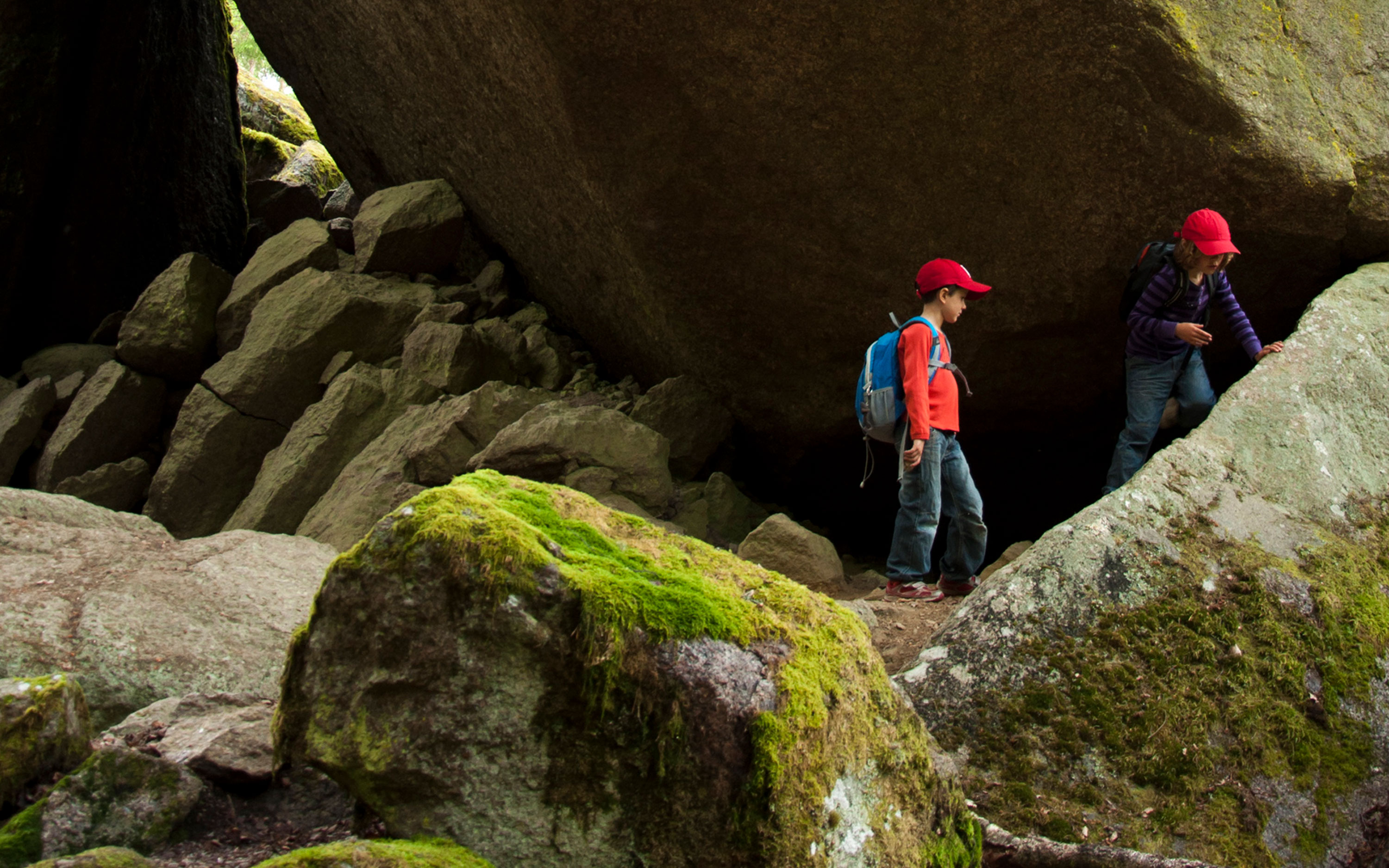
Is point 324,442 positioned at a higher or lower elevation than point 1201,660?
lower

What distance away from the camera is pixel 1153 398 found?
632 cm

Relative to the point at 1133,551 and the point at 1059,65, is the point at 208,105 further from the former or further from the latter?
the point at 1133,551

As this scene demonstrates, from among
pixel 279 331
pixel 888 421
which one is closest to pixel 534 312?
pixel 279 331

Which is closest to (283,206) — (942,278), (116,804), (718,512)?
(718,512)

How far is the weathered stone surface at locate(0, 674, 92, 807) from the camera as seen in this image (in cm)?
294

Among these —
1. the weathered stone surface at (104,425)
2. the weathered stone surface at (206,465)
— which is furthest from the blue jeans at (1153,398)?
the weathered stone surface at (104,425)

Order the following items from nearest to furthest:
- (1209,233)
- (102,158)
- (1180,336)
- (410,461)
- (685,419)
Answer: (1209,233) → (1180,336) → (410,461) → (685,419) → (102,158)

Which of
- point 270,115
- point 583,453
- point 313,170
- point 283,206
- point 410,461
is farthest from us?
point 270,115

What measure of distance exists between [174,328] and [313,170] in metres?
7.30

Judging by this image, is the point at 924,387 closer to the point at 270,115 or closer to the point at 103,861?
the point at 103,861

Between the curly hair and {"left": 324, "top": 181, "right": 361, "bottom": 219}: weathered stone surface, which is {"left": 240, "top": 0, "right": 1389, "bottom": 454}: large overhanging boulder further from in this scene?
{"left": 324, "top": 181, "right": 361, "bottom": 219}: weathered stone surface

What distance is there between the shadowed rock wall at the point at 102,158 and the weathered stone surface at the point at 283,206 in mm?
676

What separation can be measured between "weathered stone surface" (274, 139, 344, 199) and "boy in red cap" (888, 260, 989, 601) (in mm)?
12297

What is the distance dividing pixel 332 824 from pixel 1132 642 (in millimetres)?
3061
